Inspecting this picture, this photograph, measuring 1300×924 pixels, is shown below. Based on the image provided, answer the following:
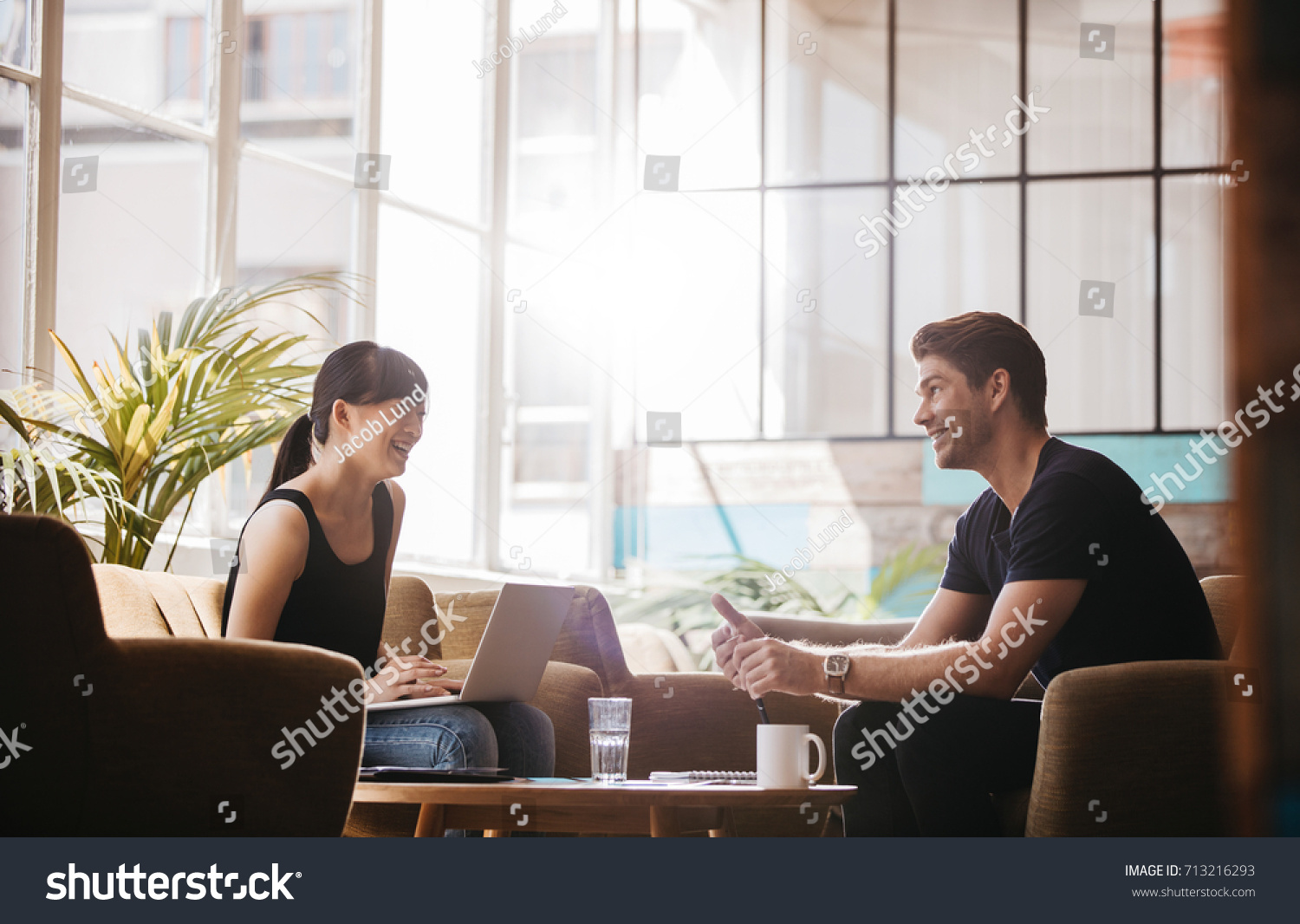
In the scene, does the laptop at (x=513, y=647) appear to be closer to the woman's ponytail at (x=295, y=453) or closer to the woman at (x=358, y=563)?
the woman at (x=358, y=563)

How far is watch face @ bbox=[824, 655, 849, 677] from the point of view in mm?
1957

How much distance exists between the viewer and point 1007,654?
1919 mm

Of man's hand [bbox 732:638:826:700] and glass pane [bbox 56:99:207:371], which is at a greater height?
glass pane [bbox 56:99:207:371]

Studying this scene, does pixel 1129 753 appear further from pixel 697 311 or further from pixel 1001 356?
pixel 697 311

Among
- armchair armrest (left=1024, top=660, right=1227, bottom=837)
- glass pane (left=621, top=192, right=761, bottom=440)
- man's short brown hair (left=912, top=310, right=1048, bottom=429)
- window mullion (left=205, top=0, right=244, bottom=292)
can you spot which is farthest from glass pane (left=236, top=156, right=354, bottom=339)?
armchair armrest (left=1024, top=660, right=1227, bottom=837)

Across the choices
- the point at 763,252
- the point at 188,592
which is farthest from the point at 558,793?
the point at 763,252

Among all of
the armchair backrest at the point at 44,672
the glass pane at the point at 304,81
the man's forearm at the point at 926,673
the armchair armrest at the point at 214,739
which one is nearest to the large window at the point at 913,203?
the glass pane at the point at 304,81

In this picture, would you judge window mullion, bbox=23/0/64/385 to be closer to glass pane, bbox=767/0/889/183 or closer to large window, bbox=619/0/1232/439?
large window, bbox=619/0/1232/439

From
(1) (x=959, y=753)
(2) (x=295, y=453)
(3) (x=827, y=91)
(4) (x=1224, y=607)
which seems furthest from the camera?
(3) (x=827, y=91)

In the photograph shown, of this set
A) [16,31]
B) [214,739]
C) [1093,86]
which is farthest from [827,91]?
[214,739]

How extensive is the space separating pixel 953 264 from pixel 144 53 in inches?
148

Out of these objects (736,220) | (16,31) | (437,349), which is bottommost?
(437,349)

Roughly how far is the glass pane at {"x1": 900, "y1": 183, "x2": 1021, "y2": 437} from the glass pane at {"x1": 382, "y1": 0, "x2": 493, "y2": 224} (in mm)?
2034

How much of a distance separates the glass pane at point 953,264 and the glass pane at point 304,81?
2.67m
